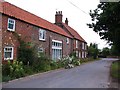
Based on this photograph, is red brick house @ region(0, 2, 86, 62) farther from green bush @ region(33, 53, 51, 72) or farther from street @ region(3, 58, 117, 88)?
street @ region(3, 58, 117, 88)

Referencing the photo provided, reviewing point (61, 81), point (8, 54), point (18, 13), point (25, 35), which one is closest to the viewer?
point (61, 81)

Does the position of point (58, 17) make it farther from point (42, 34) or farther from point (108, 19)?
point (108, 19)

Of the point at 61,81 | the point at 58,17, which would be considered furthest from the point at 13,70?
the point at 58,17

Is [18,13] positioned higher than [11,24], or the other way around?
[18,13]

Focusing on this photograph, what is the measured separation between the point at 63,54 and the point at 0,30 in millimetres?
25557

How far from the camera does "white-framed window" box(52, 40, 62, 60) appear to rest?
41.2 meters

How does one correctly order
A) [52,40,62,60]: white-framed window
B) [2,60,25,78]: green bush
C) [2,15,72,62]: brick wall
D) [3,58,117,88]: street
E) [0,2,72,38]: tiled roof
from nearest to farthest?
[3,58,117,88]: street < [2,60,25,78]: green bush < [2,15,72,62]: brick wall < [0,2,72,38]: tiled roof < [52,40,62,60]: white-framed window

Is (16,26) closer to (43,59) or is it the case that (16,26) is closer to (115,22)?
(43,59)

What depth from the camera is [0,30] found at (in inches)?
928

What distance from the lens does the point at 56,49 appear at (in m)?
43.3

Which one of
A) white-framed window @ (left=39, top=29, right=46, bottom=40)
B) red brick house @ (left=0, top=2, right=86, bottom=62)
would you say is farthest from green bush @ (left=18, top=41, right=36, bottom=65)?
white-framed window @ (left=39, top=29, right=46, bottom=40)

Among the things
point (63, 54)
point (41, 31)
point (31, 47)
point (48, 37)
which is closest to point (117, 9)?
point (31, 47)

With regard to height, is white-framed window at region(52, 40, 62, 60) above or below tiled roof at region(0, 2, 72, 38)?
below

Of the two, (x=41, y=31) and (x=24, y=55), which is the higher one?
(x=41, y=31)
